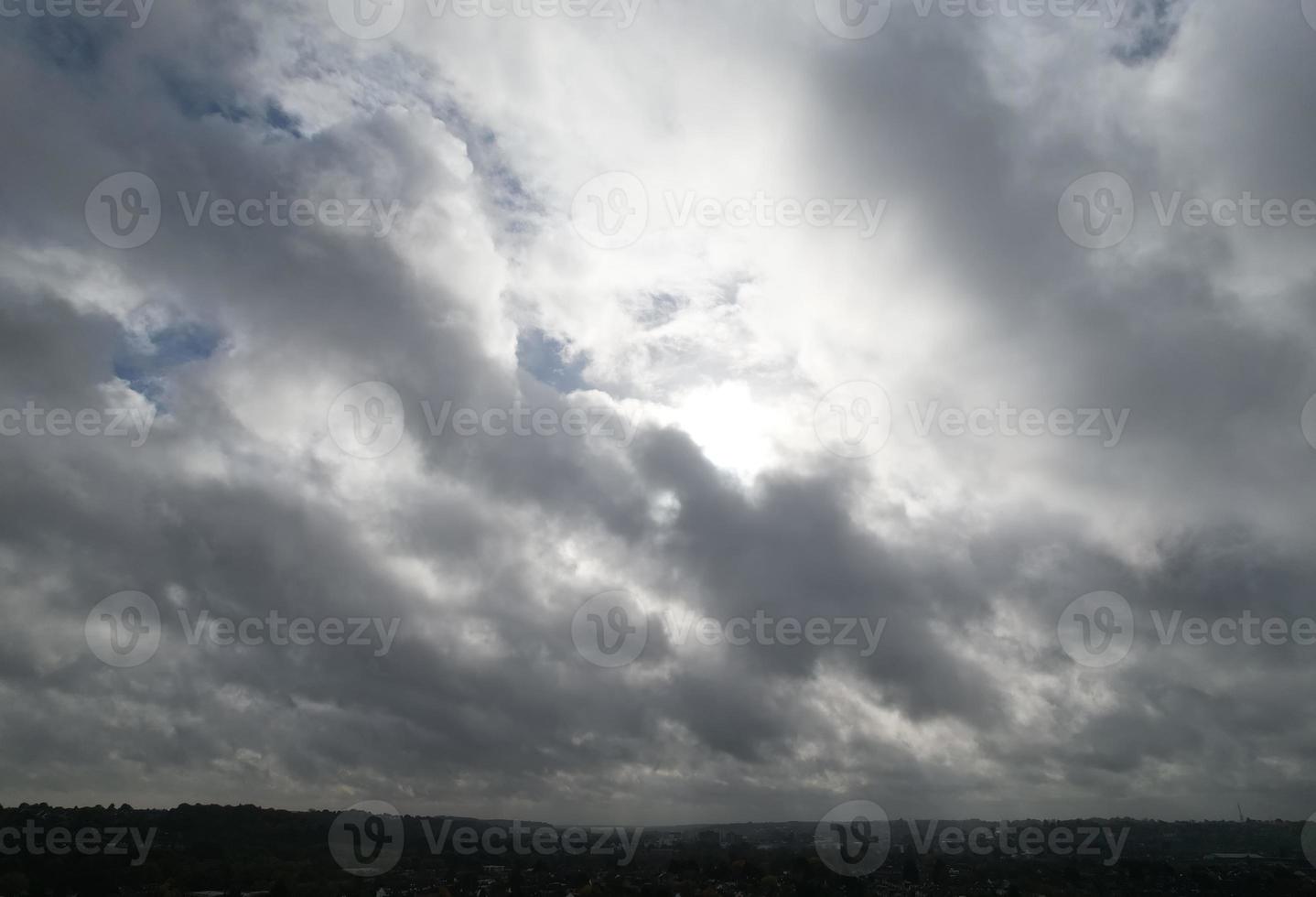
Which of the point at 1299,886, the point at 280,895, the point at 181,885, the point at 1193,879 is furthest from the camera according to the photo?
the point at 1193,879

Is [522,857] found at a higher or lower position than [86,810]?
lower

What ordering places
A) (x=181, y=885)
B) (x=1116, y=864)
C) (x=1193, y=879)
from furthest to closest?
(x=1116, y=864), (x=1193, y=879), (x=181, y=885)

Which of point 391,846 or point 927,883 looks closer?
point 927,883

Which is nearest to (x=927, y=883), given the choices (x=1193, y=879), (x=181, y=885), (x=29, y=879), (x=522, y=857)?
(x=1193, y=879)

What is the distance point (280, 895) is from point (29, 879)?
34430 millimetres

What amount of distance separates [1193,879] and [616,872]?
107 metres

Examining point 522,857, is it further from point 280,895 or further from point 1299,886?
point 1299,886

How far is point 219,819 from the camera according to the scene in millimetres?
163875

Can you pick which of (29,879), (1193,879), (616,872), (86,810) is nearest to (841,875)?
(616,872)

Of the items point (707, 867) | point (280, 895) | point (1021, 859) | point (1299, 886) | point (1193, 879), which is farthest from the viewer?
point (1021, 859)

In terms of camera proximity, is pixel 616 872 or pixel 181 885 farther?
pixel 616 872

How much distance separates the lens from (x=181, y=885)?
10638 cm

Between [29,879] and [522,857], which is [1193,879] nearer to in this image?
[522,857]

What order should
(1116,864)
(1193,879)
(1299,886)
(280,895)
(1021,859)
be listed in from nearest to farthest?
(280,895) < (1299,886) < (1193,879) < (1116,864) < (1021,859)
